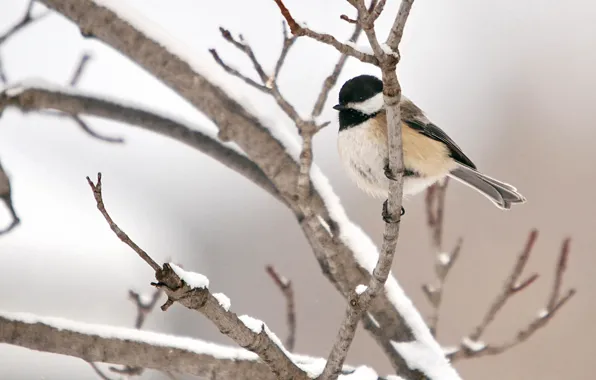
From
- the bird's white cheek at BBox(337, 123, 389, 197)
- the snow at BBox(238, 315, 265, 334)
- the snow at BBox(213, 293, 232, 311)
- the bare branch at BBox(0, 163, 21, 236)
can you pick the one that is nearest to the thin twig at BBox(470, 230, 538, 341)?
the bird's white cheek at BBox(337, 123, 389, 197)

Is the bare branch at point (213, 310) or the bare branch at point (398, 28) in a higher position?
the bare branch at point (398, 28)

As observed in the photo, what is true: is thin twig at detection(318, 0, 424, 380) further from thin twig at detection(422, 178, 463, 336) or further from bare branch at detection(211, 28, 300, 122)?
thin twig at detection(422, 178, 463, 336)

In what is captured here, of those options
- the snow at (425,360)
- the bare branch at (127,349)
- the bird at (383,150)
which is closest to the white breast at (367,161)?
the bird at (383,150)

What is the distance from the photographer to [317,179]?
2701mm

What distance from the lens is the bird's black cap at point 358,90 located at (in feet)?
8.97

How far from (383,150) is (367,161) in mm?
87

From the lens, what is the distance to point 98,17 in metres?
2.61

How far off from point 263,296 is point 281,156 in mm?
4791

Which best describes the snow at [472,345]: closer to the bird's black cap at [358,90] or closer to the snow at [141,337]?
the snow at [141,337]

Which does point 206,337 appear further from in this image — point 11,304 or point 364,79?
point 364,79

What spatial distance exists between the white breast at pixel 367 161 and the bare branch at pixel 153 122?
1.09 ft

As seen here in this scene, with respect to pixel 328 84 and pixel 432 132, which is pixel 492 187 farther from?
pixel 328 84

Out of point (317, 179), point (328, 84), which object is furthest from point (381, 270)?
point (317, 179)

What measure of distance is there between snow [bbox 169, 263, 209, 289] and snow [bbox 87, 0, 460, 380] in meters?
1.19
